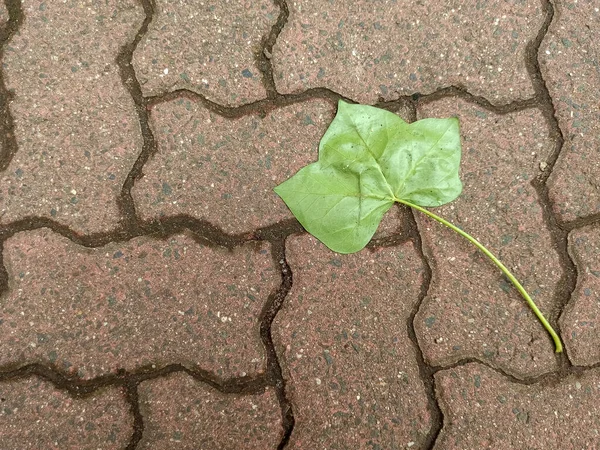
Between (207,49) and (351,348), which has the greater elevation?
(207,49)

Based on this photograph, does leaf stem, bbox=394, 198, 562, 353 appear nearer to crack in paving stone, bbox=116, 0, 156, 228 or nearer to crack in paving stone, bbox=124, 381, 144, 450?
crack in paving stone, bbox=116, 0, 156, 228

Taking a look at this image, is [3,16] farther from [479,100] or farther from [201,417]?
[479,100]

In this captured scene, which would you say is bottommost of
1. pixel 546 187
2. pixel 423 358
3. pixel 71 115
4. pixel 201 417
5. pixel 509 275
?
pixel 201 417

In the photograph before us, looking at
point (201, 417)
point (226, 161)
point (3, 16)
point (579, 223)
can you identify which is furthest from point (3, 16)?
point (579, 223)

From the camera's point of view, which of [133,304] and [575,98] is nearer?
[133,304]

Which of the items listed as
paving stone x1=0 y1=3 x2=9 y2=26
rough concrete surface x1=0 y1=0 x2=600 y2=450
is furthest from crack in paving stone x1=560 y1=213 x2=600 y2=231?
paving stone x1=0 y1=3 x2=9 y2=26

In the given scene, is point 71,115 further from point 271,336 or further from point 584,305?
point 584,305

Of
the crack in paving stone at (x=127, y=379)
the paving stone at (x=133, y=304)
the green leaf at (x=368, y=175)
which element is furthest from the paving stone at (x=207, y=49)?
the crack in paving stone at (x=127, y=379)
